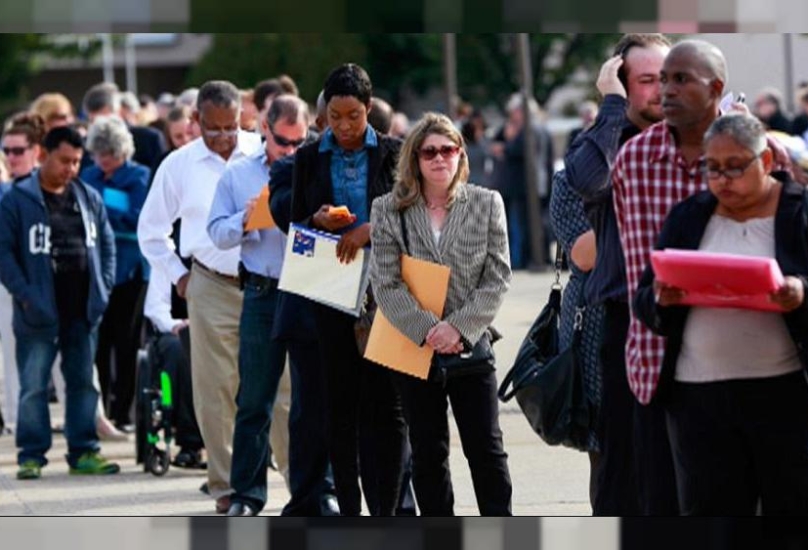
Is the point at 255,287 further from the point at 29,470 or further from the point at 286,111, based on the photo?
the point at 29,470

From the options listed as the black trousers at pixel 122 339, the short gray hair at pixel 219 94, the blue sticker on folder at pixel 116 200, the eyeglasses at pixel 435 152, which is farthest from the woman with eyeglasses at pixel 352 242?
the black trousers at pixel 122 339

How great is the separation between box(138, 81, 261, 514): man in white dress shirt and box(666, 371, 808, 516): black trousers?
4.14m

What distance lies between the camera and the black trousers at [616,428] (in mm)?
7629

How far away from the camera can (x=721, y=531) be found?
6914 millimetres

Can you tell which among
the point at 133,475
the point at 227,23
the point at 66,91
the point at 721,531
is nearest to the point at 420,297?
the point at 227,23

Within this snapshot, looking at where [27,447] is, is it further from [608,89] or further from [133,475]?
[608,89]

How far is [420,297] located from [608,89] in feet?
4.07

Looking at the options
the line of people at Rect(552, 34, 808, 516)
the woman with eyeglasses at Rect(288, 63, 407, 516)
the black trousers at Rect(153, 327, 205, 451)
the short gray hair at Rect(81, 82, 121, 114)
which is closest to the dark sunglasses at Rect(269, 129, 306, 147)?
the woman with eyeglasses at Rect(288, 63, 407, 516)

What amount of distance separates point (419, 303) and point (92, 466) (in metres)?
4.18

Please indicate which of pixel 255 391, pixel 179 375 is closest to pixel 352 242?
pixel 255 391

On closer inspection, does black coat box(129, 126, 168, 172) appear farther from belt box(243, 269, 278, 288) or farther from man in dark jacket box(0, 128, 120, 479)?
belt box(243, 269, 278, 288)

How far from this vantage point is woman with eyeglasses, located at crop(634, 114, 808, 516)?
667 cm

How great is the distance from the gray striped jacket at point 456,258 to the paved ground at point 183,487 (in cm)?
160

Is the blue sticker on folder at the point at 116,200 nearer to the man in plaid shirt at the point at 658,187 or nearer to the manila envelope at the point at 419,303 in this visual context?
the manila envelope at the point at 419,303
